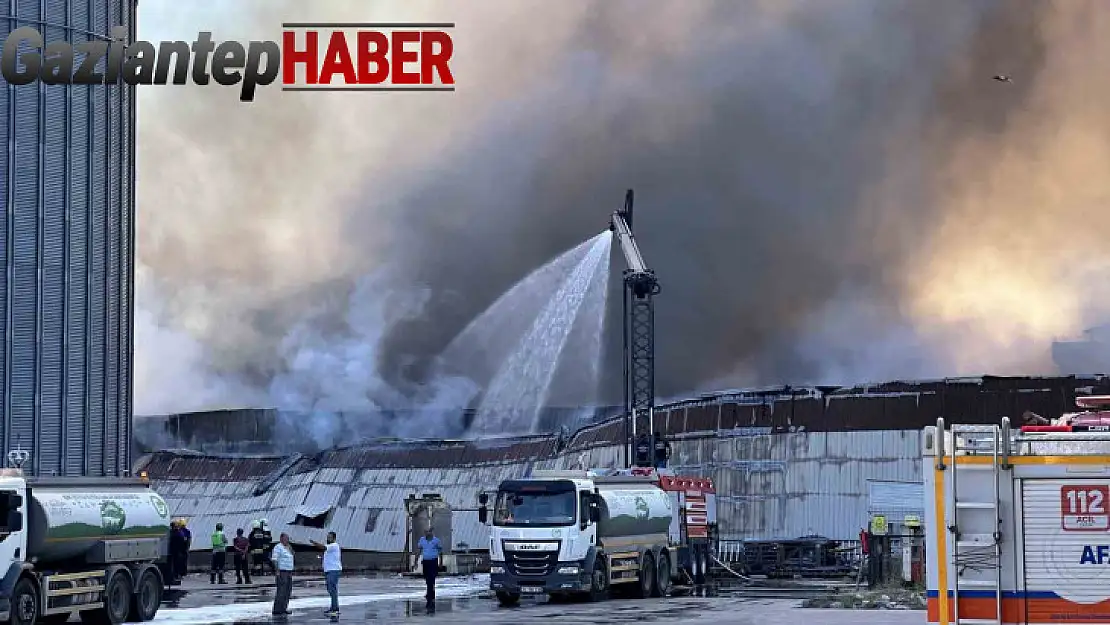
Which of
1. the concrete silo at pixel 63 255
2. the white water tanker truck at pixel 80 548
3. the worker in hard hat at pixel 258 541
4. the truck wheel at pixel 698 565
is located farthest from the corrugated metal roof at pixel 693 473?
the white water tanker truck at pixel 80 548

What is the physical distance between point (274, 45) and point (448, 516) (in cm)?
1919

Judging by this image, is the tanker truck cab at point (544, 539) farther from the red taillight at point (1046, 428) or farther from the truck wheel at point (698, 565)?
the red taillight at point (1046, 428)

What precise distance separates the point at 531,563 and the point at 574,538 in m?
1.15

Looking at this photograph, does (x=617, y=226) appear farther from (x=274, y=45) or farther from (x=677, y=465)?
(x=274, y=45)

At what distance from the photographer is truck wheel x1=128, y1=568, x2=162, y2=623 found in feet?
101

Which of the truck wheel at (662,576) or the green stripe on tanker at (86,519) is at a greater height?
the green stripe on tanker at (86,519)

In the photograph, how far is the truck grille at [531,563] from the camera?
121ft

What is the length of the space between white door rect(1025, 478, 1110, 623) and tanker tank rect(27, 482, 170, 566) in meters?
17.4

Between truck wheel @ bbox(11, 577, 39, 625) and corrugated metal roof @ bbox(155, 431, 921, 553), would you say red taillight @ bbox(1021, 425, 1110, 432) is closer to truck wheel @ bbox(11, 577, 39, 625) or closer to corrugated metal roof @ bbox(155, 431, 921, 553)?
truck wheel @ bbox(11, 577, 39, 625)

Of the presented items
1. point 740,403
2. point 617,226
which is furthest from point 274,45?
point 740,403

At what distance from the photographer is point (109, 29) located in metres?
52.2

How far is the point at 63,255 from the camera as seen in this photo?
168ft

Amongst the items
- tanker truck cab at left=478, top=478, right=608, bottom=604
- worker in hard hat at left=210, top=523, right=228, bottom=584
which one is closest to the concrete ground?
tanker truck cab at left=478, top=478, right=608, bottom=604

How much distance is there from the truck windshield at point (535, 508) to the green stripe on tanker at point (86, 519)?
28.5 feet
